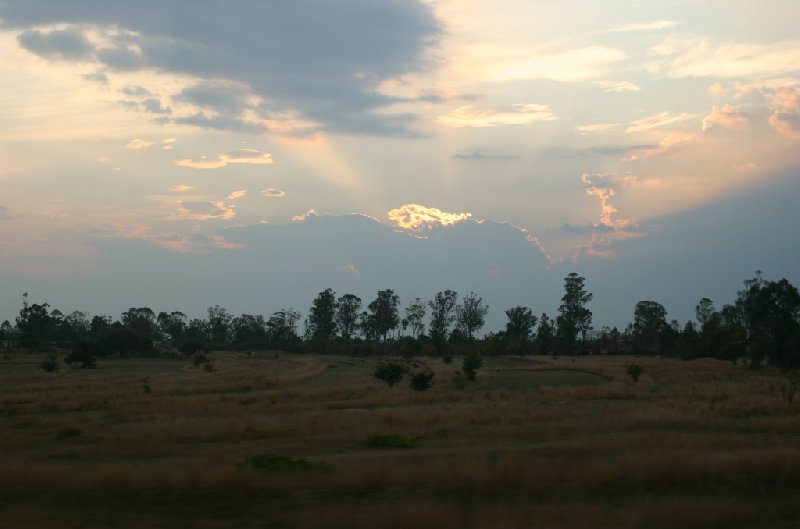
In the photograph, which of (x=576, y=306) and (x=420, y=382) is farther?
(x=576, y=306)

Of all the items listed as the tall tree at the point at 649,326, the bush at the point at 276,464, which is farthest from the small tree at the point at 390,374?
the tall tree at the point at 649,326

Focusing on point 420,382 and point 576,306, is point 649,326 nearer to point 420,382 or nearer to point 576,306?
point 576,306

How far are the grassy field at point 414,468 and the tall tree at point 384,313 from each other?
149m

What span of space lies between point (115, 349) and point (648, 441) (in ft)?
385

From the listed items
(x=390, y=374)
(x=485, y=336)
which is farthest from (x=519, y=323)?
(x=390, y=374)

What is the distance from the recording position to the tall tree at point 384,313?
18188cm

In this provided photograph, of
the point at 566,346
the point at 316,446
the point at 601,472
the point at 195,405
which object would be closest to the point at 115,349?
the point at 566,346

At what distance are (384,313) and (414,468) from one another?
6679 inches

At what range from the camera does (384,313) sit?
18312 centimetres

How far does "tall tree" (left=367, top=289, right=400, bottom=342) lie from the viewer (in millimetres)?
181875

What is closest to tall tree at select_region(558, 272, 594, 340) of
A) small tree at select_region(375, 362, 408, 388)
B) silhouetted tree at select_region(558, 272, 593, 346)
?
silhouetted tree at select_region(558, 272, 593, 346)

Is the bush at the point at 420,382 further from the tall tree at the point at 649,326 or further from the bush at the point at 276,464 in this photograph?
the tall tree at the point at 649,326

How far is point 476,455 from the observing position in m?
16.4

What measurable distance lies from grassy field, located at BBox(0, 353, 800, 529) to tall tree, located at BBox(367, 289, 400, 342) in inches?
5876
